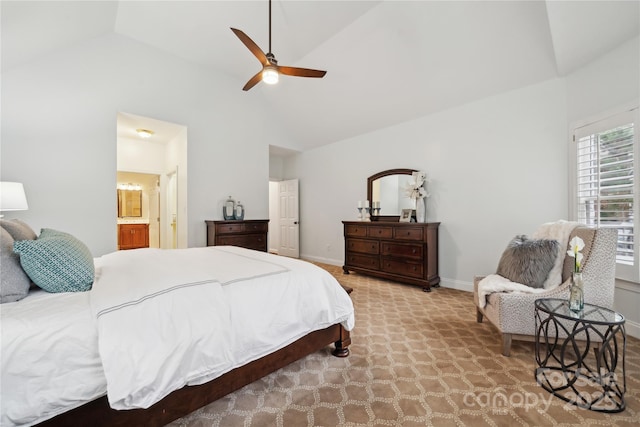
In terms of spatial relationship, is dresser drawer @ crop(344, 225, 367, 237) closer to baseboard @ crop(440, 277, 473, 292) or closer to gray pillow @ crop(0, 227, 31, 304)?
baseboard @ crop(440, 277, 473, 292)

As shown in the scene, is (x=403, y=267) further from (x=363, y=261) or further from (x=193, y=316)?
(x=193, y=316)

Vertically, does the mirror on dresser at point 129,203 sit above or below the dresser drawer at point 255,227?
above

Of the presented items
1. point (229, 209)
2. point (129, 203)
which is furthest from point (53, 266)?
point (129, 203)

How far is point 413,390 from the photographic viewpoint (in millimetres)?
1680

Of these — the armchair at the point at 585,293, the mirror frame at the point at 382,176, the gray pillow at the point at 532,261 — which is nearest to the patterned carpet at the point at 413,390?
the armchair at the point at 585,293

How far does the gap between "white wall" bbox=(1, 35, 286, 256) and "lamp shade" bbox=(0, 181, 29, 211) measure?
69 cm

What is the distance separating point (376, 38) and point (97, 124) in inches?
152

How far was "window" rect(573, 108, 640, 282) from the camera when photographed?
2.34 m

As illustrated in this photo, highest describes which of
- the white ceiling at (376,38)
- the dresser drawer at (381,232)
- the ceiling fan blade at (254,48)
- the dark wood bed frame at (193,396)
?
the white ceiling at (376,38)

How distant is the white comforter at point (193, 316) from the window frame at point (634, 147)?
2569 millimetres

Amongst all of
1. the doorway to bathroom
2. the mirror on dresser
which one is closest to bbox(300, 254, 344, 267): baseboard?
the doorway to bathroom

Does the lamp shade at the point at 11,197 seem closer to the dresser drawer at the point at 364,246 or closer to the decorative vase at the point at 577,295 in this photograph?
the dresser drawer at the point at 364,246

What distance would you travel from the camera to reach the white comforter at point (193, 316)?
111 cm

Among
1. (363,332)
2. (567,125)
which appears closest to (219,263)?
(363,332)
